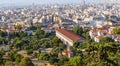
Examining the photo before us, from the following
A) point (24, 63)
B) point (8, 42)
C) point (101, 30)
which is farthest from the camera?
point (101, 30)

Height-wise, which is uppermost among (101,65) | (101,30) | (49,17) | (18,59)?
(101,65)

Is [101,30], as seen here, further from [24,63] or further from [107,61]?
[107,61]

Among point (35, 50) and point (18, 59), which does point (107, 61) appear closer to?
point (18, 59)

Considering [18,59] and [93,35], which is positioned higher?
[18,59]

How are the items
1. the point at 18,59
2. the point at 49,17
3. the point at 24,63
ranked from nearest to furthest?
the point at 24,63
the point at 18,59
the point at 49,17

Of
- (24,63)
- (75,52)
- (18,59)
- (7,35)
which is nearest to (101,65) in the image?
(24,63)

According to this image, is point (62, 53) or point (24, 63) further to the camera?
point (62, 53)

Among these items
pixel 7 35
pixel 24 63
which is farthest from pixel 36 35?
pixel 24 63

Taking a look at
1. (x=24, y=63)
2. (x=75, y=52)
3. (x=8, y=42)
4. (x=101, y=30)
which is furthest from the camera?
(x=101, y=30)

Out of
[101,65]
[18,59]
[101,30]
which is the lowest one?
[101,30]
